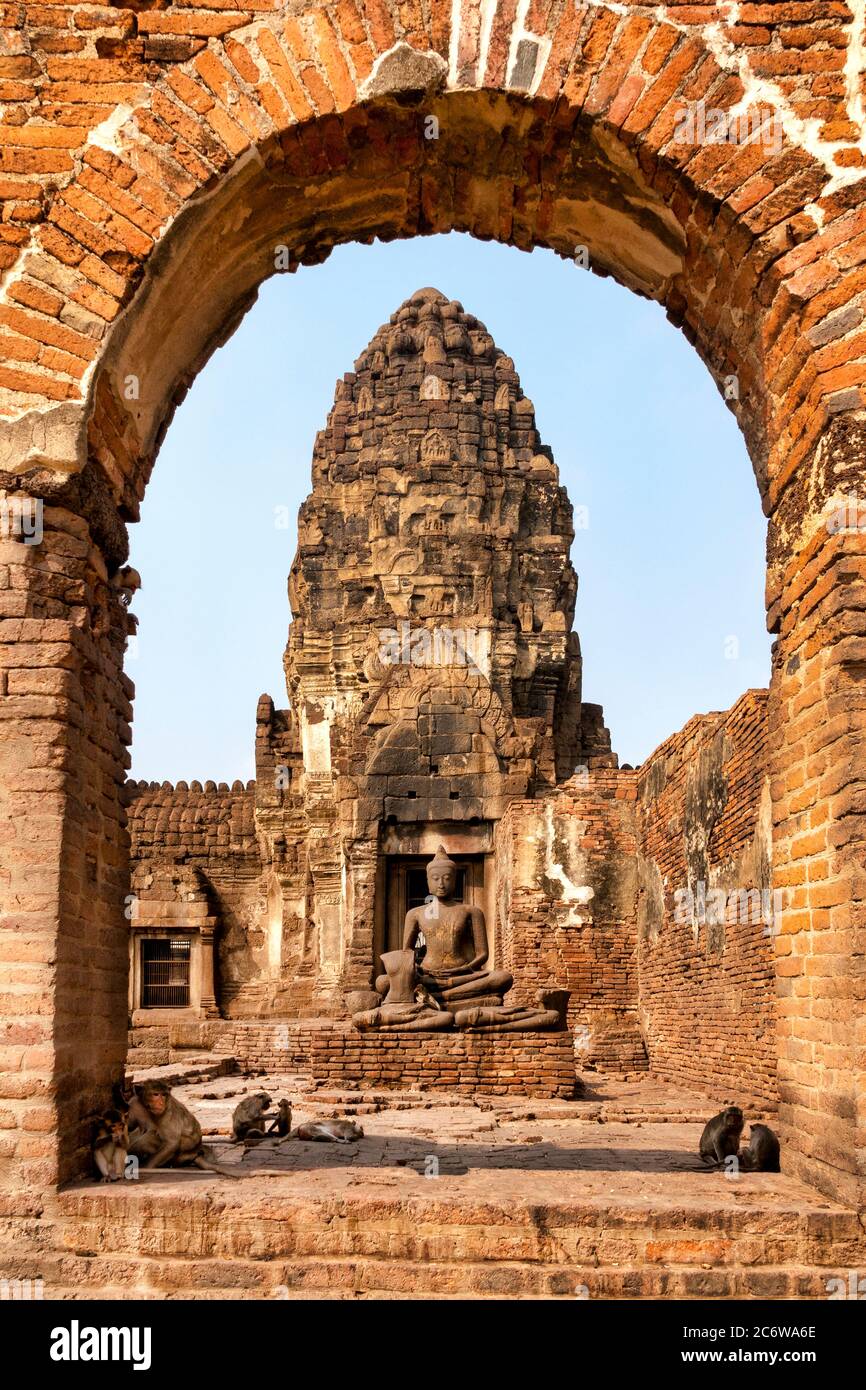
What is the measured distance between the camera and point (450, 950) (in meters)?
13.7

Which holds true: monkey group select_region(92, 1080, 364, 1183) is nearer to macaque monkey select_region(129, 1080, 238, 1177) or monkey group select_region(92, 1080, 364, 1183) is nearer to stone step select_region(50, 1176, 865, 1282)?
macaque monkey select_region(129, 1080, 238, 1177)

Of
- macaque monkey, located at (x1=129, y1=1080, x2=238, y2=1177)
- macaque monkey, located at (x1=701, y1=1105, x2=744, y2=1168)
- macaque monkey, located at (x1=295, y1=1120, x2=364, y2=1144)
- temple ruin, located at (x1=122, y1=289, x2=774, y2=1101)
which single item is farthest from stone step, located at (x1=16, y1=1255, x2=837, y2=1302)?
temple ruin, located at (x1=122, y1=289, x2=774, y2=1101)

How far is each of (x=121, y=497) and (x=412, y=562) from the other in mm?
16026

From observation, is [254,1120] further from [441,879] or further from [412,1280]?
[441,879]

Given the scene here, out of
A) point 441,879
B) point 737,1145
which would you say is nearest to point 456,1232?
point 737,1145

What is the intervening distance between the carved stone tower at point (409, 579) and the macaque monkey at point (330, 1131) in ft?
34.9

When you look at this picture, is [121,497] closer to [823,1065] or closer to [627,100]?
[627,100]

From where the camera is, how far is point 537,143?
528 centimetres

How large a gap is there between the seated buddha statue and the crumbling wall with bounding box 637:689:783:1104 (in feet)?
6.45

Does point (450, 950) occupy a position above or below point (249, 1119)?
above

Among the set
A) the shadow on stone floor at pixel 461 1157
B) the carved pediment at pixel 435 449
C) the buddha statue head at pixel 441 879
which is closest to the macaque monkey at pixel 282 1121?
the shadow on stone floor at pixel 461 1157

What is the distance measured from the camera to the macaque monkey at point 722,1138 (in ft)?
18.4

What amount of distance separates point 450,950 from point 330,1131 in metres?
6.49
